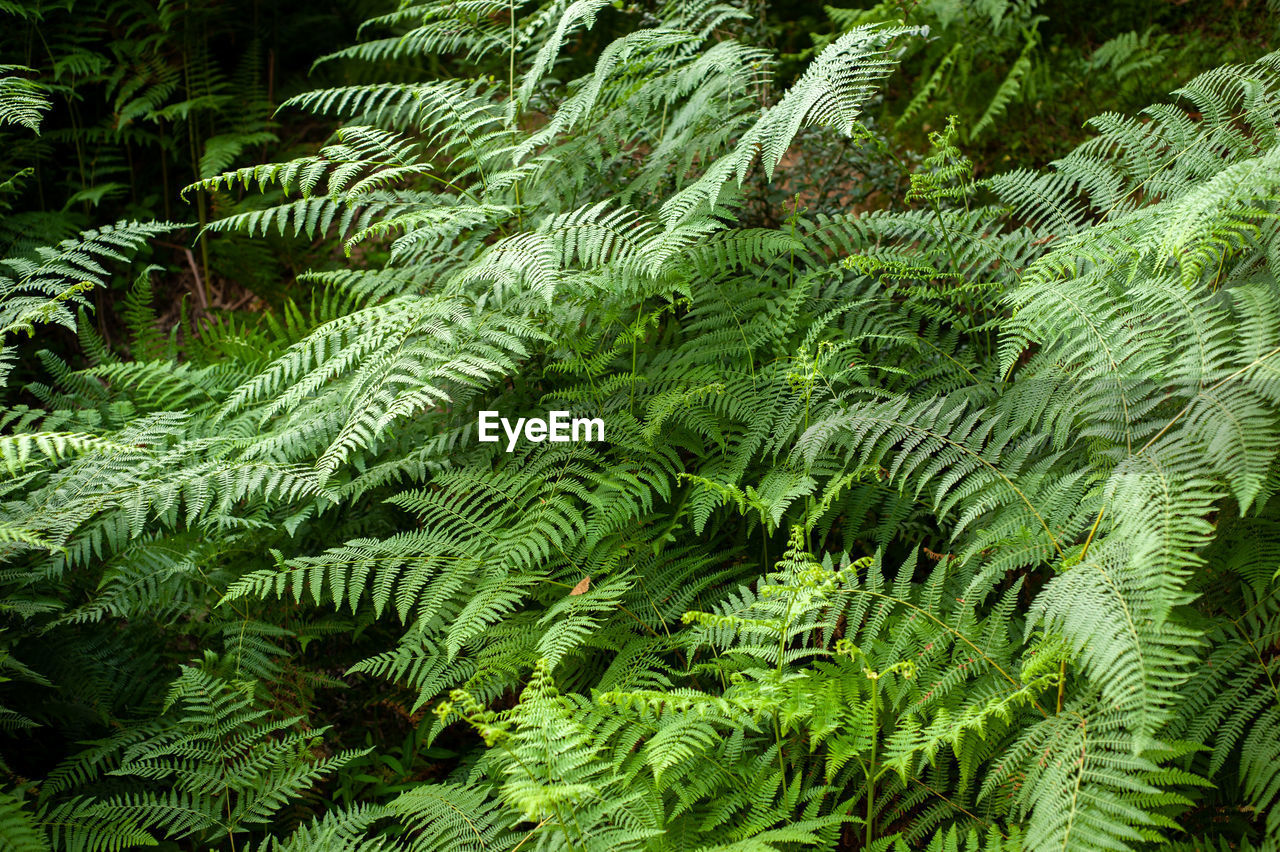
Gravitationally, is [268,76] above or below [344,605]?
above

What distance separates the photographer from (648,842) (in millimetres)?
1921

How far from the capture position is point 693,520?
2404mm

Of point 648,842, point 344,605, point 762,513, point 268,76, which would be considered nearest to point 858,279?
point 762,513

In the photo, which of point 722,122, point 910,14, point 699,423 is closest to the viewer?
point 699,423

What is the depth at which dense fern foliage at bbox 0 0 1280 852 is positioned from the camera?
1.84 meters

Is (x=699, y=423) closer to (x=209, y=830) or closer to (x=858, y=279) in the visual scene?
(x=858, y=279)

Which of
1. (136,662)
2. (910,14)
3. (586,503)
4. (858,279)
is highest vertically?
(910,14)

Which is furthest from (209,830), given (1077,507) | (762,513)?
(1077,507)

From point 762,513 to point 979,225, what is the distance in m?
1.74

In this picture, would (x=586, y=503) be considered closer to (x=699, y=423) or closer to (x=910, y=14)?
(x=699, y=423)

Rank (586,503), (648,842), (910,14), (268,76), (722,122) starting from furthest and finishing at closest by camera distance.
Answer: (268,76), (910,14), (722,122), (586,503), (648,842)

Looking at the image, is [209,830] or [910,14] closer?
[209,830]

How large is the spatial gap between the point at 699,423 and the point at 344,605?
4.65ft

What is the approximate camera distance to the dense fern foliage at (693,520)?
1.84 meters
